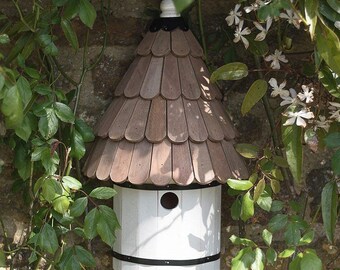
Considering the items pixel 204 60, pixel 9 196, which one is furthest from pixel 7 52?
pixel 204 60

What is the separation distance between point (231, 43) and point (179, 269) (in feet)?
2.25

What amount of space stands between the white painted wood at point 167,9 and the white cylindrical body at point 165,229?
493 mm

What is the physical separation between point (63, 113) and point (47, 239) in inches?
13.3

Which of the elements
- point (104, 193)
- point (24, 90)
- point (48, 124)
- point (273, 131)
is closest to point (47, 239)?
point (104, 193)

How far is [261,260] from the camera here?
1909 mm

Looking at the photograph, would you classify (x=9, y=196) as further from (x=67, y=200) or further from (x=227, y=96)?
(x=227, y=96)

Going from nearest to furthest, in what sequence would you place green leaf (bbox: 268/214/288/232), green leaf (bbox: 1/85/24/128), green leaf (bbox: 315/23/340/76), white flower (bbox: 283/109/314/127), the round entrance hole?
green leaf (bbox: 1/85/24/128)
green leaf (bbox: 315/23/340/76)
white flower (bbox: 283/109/314/127)
green leaf (bbox: 268/214/288/232)
the round entrance hole

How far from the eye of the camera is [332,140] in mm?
1813

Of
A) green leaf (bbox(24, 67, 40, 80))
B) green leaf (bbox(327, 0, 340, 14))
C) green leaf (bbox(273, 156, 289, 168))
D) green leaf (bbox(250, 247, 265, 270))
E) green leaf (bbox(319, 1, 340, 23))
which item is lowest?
green leaf (bbox(250, 247, 265, 270))

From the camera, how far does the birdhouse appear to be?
1.88 meters

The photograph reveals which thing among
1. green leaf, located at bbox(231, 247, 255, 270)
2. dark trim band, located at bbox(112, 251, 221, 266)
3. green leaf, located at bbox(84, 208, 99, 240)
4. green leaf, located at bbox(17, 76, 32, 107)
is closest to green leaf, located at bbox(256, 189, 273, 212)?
green leaf, located at bbox(231, 247, 255, 270)

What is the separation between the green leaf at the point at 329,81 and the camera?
72.2 inches

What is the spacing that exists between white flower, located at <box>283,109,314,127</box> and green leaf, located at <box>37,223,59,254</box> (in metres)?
0.69

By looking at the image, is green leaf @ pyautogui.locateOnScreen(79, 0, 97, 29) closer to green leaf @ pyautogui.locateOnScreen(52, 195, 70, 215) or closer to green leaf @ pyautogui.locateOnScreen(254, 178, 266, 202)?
green leaf @ pyautogui.locateOnScreen(52, 195, 70, 215)
